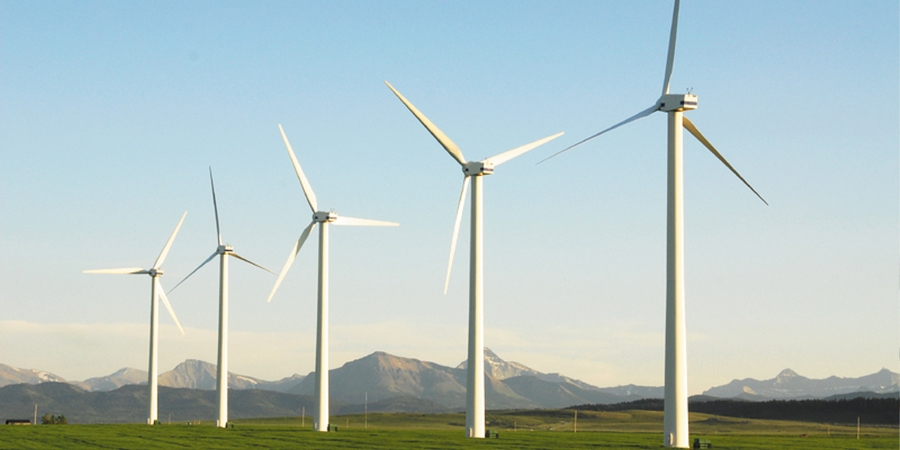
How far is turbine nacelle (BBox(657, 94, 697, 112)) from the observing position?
77625 millimetres

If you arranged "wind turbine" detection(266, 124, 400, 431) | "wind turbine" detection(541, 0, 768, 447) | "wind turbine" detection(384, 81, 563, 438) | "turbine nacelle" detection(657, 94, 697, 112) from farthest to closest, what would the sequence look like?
"wind turbine" detection(266, 124, 400, 431) → "wind turbine" detection(384, 81, 563, 438) → "turbine nacelle" detection(657, 94, 697, 112) → "wind turbine" detection(541, 0, 768, 447)

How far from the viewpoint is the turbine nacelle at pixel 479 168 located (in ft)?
321

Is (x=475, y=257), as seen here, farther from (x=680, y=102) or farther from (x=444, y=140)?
(x=680, y=102)

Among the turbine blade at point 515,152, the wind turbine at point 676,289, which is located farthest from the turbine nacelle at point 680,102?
the turbine blade at point 515,152

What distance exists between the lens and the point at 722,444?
90500 mm

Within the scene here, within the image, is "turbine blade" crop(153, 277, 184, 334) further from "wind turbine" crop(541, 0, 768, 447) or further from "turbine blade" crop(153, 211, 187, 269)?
"wind turbine" crop(541, 0, 768, 447)

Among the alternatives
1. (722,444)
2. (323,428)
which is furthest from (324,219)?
(722,444)

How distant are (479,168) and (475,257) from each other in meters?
7.76

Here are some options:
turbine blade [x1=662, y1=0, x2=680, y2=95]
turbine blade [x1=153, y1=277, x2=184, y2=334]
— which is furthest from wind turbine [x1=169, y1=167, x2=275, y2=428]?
turbine blade [x1=662, y1=0, x2=680, y2=95]

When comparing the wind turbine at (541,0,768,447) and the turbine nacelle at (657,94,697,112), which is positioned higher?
the turbine nacelle at (657,94,697,112)

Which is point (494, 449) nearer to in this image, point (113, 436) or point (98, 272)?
point (113, 436)

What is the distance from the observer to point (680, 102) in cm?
7762

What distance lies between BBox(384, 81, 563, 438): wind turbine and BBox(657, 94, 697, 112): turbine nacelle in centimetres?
2097

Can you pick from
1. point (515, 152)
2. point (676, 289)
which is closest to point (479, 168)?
point (515, 152)
